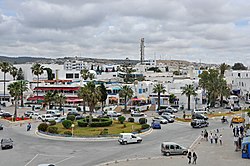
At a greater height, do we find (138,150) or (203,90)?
(203,90)

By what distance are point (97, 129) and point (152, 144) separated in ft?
36.5

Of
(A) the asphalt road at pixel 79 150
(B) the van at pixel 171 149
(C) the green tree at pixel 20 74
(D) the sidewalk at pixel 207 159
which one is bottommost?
(A) the asphalt road at pixel 79 150

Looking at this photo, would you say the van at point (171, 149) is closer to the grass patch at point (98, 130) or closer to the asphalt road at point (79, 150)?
the asphalt road at point (79, 150)

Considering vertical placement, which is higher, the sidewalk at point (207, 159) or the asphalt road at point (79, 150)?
the sidewalk at point (207, 159)

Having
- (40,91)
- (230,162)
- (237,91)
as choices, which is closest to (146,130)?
(230,162)

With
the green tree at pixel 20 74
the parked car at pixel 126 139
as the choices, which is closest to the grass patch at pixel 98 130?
the parked car at pixel 126 139

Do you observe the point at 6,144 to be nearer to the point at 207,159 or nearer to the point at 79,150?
the point at 79,150

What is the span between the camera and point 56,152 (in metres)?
33.4

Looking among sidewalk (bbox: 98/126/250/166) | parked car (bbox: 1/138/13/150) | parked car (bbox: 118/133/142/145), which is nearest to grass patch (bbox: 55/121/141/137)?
parked car (bbox: 118/133/142/145)

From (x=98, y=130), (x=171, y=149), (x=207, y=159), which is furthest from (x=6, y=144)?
(x=207, y=159)

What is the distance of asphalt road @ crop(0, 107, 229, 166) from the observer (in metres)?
29.9

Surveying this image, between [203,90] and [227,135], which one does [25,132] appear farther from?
[203,90]

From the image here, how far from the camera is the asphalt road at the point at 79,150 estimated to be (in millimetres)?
29897

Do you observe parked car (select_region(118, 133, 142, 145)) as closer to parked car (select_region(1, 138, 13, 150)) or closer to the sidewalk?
the sidewalk
